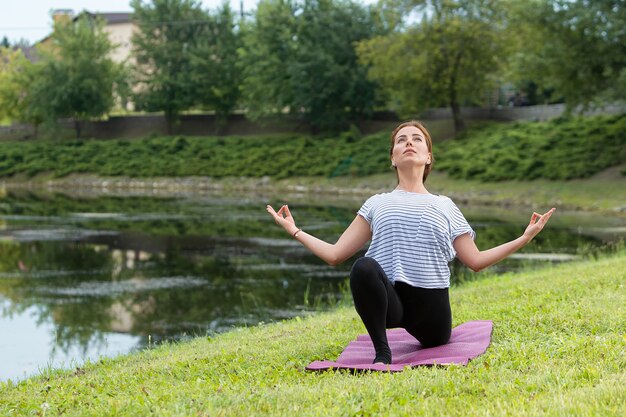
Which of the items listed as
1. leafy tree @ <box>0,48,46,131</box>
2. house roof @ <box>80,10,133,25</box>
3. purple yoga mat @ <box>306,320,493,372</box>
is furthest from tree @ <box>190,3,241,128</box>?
purple yoga mat @ <box>306,320,493,372</box>

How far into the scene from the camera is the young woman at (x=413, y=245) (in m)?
7.02

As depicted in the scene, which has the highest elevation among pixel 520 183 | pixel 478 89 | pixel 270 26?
pixel 270 26

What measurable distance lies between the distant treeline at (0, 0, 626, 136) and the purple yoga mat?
27895mm

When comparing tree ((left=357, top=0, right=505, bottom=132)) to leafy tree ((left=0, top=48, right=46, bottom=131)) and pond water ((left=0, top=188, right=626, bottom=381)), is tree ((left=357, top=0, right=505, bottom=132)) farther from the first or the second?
leafy tree ((left=0, top=48, right=46, bottom=131))

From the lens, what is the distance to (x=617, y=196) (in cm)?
3522

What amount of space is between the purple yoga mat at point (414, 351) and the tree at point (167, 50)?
192 ft

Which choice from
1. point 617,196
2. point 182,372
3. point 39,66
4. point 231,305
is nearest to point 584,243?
point 231,305

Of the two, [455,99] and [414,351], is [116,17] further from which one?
[414,351]

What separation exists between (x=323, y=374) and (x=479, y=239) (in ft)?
59.6

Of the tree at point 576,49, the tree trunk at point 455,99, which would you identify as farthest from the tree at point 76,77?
the tree at point 576,49

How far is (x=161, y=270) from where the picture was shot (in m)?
20.4

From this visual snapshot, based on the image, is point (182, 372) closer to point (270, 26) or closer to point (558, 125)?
point (558, 125)

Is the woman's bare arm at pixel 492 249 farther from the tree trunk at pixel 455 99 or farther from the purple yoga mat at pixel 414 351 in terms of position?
the tree trunk at pixel 455 99

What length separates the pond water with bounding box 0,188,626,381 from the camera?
1384cm
